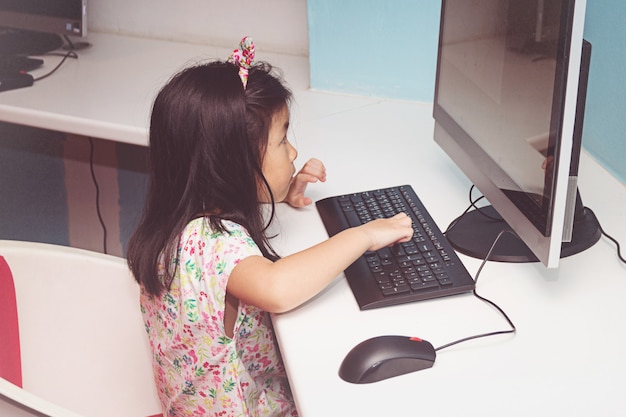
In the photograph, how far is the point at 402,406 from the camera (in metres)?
0.80

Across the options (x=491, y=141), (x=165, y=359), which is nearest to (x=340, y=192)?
(x=491, y=141)

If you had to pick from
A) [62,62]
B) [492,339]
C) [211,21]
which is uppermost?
[211,21]

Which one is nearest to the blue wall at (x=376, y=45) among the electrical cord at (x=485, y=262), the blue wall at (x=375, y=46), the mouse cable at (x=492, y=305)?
the blue wall at (x=375, y=46)

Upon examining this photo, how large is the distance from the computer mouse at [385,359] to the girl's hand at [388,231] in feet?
0.64

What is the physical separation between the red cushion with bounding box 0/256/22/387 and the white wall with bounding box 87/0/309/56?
112 centimetres

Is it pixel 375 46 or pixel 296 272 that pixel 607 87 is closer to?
pixel 375 46

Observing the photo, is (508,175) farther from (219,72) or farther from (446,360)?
(219,72)

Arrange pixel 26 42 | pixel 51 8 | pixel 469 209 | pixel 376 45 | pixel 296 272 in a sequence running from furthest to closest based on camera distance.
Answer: pixel 26 42 → pixel 51 8 → pixel 376 45 → pixel 469 209 → pixel 296 272

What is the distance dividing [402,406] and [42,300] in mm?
591

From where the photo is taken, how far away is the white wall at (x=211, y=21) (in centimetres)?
196

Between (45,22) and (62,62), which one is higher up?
(45,22)

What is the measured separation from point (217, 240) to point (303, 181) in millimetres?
286

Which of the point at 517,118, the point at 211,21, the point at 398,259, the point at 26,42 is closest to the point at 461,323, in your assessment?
the point at 398,259

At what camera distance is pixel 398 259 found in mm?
1037
